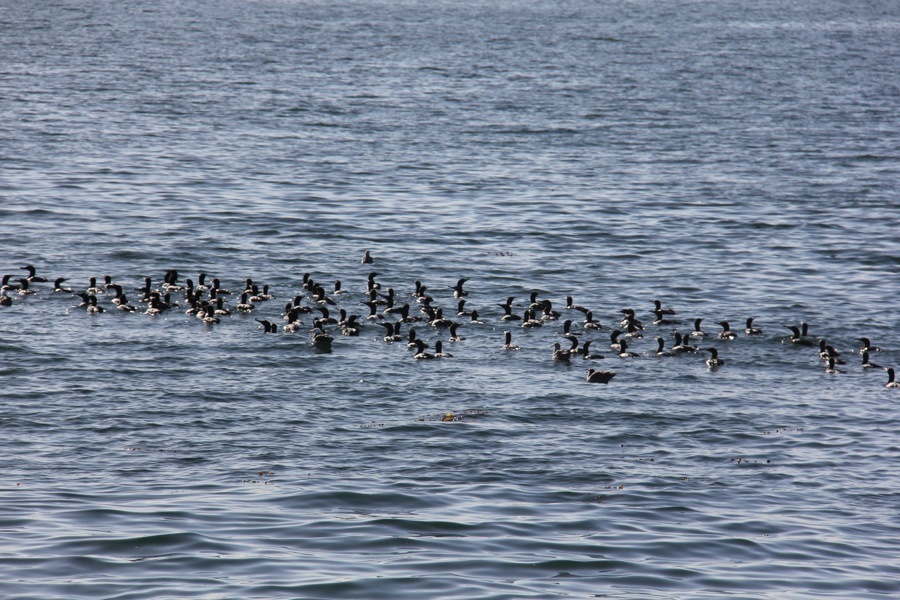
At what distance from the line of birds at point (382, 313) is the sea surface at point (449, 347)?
0.86 ft

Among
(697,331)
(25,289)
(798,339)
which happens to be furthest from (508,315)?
(25,289)

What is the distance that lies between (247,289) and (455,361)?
646cm

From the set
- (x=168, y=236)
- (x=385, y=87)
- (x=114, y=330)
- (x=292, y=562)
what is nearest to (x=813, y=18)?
(x=385, y=87)

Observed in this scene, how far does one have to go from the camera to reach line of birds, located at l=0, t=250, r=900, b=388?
27.9 m

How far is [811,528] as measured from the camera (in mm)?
18891

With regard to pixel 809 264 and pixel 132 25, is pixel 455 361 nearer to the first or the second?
pixel 809 264

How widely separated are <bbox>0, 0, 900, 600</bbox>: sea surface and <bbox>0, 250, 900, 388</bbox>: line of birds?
26cm

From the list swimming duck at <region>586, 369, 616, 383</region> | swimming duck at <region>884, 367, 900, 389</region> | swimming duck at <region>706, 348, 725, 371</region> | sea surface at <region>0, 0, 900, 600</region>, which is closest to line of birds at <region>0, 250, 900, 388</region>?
swimming duck at <region>706, 348, 725, 371</region>

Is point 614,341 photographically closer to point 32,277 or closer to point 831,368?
point 831,368

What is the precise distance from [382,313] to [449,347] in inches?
107

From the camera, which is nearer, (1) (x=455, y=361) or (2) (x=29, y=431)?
(2) (x=29, y=431)

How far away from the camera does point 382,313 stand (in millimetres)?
30125

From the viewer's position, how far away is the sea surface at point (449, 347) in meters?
17.3

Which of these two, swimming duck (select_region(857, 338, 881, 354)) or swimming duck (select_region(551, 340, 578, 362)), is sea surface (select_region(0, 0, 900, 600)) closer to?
swimming duck (select_region(551, 340, 578, 362))
